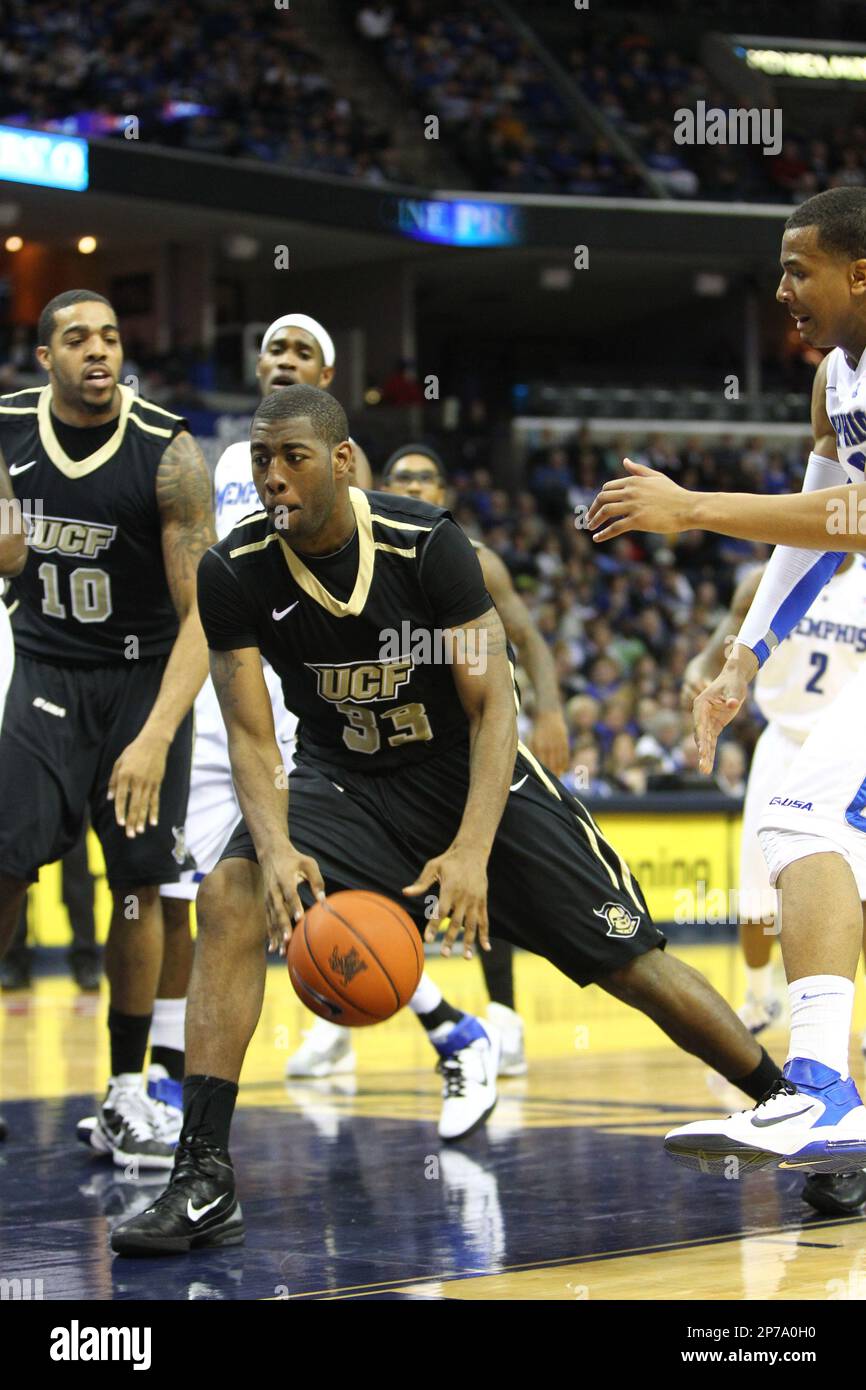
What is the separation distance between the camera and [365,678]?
4.84 m

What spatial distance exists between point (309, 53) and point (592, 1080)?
66.0ft

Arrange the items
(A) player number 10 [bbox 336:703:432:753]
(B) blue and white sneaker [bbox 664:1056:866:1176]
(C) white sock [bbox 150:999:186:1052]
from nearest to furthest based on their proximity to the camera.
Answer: (B) blue and white sneaker [bbox 664:1056:866:1176], (A) player number 10 [bbox 336:703:432:753], (C) white sock [bbox 150:999:186:1052]

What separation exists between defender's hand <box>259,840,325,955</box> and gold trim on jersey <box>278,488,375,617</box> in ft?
2.01

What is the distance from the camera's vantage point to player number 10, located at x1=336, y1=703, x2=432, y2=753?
4.91 m

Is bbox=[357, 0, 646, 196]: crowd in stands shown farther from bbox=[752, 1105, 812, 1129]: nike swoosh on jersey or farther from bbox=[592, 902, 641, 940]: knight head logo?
bbox=[752, 1105, 812, 1129]: nike swoosh on jersey

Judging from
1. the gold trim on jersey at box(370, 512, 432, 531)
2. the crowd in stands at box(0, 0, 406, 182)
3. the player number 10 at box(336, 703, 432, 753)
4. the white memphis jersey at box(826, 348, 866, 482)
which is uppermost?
the crowd in stands at box(0, 0, 406, 182)

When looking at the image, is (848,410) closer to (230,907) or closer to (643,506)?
(643,506)

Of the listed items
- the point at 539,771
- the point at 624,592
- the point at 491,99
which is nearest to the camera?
the point at 539,771

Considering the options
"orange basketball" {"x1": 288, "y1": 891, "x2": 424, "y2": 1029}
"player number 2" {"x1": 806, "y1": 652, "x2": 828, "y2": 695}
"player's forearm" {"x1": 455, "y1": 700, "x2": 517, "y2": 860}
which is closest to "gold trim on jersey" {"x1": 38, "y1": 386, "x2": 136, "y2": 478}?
"player's forearm" {"x1": 455, "y1": 700, "x2": 517, "y2": 860}

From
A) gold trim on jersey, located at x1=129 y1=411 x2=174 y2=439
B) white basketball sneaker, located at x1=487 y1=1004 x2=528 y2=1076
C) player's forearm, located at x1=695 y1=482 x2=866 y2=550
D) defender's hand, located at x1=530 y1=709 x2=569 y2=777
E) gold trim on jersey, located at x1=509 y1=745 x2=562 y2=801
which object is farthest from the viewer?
white basketball sneaker, located at x1=487 y1=1004 x2=528 y2=1076

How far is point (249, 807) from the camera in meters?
4.72

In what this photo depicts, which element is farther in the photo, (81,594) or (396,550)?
(81,594)

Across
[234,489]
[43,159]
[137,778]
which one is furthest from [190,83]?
[137,778]

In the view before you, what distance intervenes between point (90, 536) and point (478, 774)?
168 centimetres
